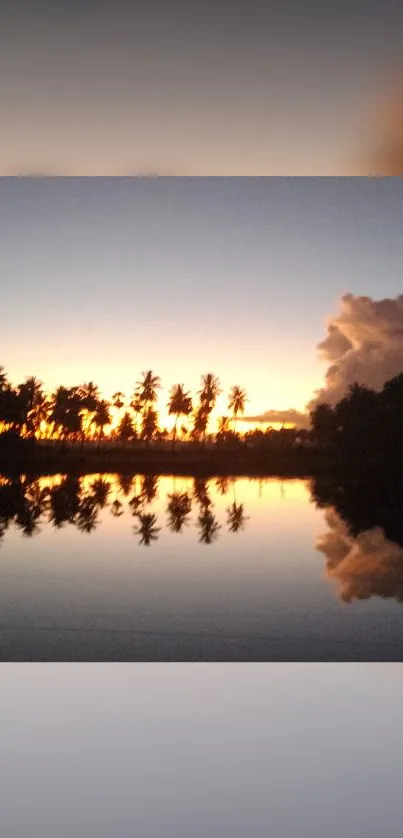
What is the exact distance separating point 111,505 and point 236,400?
136 centimetres

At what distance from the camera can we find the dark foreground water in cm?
664

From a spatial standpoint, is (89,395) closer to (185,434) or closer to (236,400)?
(185,434)

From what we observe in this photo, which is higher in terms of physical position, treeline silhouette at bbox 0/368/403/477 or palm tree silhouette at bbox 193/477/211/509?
treeline silhouette at bbox 0/368/403/477

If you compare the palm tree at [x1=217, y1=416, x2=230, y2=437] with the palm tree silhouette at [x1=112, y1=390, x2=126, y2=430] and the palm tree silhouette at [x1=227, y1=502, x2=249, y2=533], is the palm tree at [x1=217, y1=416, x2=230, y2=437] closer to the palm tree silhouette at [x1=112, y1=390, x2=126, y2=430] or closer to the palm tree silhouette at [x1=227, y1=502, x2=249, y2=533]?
the palm tree silhouette at [x1=227, y1=502, x2=249, y2=533]

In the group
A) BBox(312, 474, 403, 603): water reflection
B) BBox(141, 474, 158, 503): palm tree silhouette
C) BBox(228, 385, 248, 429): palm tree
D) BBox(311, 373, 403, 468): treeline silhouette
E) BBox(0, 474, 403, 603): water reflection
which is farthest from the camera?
BBox(141, 474, 158, 503): palm tree silhouette

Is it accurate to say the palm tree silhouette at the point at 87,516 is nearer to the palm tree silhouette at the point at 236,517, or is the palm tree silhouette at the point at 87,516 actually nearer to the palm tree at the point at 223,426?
the palm tree silhouette at the point at 236,517

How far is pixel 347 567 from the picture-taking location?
741 cm

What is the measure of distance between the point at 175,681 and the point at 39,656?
3.84 ft

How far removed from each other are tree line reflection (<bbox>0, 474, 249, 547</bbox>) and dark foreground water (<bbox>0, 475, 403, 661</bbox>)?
0.01m

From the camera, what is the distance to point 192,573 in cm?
743

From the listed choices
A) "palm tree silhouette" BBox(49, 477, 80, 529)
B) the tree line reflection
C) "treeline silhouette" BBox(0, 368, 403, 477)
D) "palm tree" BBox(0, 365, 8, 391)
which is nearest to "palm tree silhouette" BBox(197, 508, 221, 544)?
the tree line reflection

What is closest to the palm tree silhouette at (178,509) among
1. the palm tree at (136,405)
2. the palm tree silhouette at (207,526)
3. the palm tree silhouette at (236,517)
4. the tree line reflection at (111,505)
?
the tree line reflection at (111,505)
